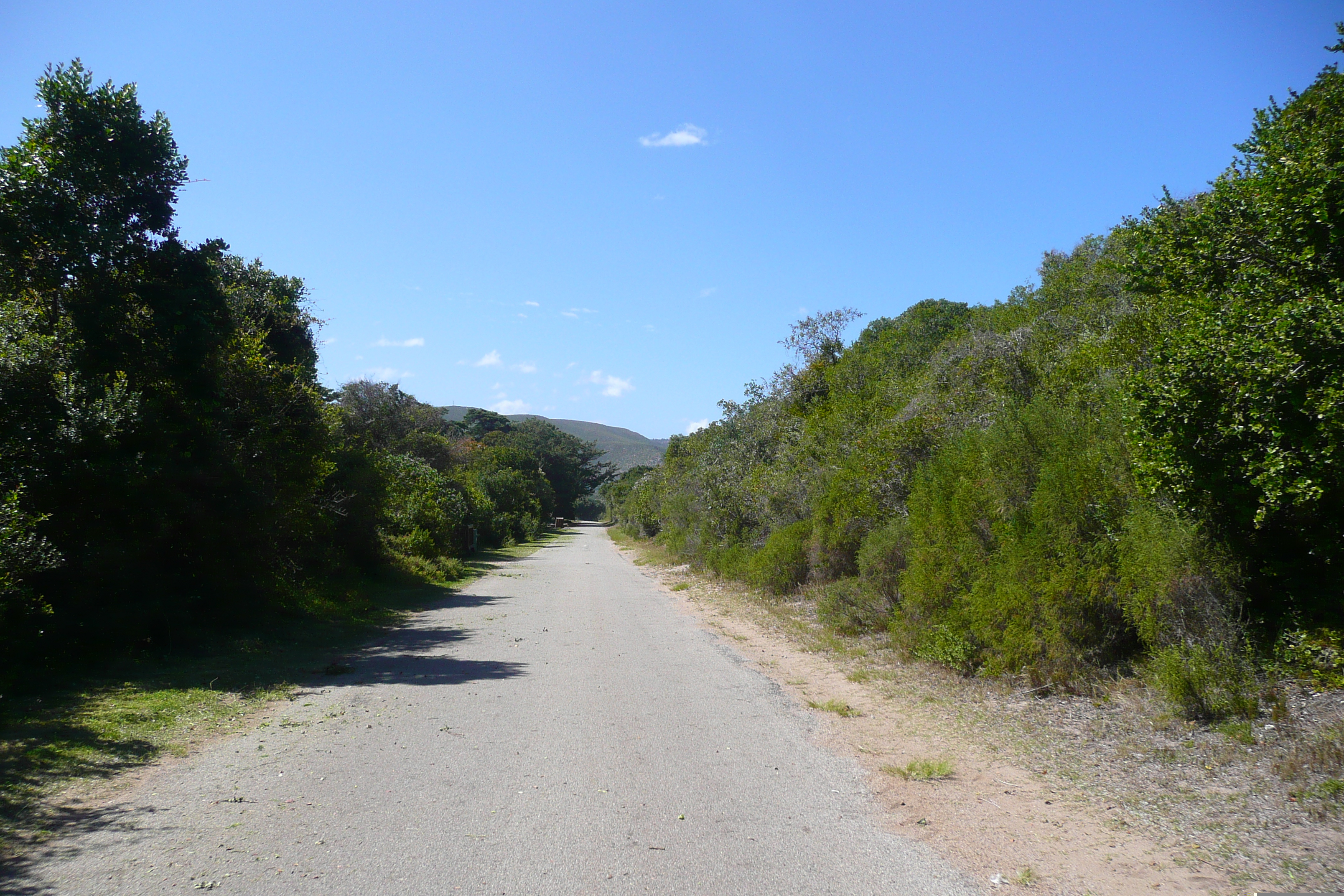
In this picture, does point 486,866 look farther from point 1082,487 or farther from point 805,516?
point 805,516

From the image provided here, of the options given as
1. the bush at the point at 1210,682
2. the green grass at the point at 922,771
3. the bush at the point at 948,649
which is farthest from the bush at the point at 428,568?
the bush at the point at 1210,682

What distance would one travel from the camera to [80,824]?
15.8 ft

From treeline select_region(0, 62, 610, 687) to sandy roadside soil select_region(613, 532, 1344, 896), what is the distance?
28.1 ft

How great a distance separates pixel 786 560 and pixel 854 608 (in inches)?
185

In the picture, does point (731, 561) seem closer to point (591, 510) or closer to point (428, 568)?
point (428, 568)

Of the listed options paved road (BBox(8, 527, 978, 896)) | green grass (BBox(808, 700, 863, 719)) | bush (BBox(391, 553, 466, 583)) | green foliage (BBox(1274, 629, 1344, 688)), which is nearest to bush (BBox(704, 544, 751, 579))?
bush (BBox(391, 553, 466, 583))

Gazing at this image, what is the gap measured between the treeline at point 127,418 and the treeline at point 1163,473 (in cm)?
1000

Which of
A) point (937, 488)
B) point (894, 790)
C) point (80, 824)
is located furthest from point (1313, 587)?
point (80, 824)

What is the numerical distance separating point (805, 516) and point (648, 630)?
18.2ft

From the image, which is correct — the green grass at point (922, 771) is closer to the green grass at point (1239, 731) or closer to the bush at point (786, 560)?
the green grass at point (1239, 731)

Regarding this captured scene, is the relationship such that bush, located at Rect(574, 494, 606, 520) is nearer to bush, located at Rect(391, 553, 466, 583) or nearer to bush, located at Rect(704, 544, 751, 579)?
bush, located at Rect(391, 553, 466, 583)

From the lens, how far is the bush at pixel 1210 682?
6.05 m

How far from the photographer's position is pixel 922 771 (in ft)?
20.2

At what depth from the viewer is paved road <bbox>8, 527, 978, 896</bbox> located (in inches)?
165
